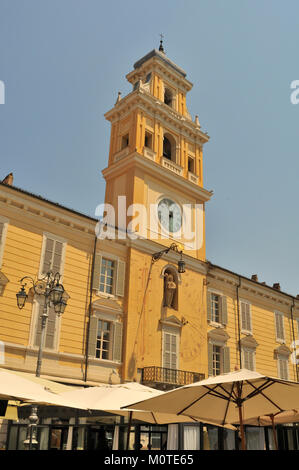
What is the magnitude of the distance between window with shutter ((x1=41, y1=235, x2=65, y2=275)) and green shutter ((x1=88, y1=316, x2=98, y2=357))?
2.73 m

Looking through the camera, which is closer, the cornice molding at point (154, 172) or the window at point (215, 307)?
the cornice molding at point (154, 172)

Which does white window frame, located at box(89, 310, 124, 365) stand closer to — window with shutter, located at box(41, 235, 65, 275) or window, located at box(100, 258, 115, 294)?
window, located at box(100, 258, 115, 294)

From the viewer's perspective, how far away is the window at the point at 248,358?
26453 millimetres

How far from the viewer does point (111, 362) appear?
19891mm

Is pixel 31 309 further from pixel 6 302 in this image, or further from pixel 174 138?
pixel 174 138

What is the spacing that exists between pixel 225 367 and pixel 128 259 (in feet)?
28.7

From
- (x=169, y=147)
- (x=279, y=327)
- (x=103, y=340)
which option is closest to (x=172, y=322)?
(x=103, y=340)

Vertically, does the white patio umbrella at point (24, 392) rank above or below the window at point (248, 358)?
below

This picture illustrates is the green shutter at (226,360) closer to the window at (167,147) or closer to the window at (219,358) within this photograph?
the window at (219,358)

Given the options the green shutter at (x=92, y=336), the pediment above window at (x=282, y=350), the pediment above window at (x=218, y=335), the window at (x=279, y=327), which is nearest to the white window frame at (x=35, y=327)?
the green shutter at (x=92, y=336)

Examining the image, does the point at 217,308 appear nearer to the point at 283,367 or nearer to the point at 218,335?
the point at 218,335

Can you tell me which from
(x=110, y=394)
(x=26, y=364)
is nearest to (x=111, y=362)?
(x=26, y=364)

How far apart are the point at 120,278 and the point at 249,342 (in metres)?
10.4

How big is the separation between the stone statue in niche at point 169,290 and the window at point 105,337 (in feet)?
11.8
